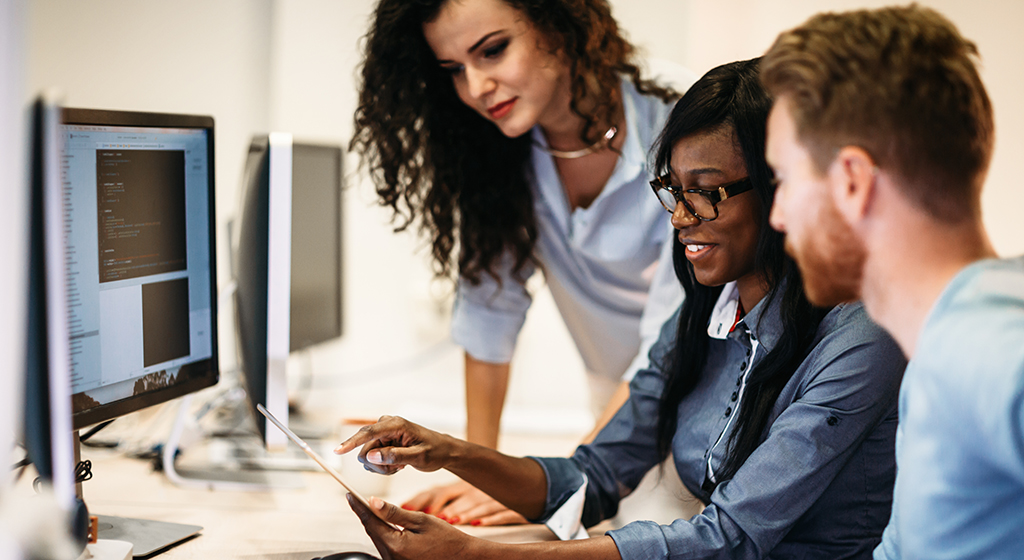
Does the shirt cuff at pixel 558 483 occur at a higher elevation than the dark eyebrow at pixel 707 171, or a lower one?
lower

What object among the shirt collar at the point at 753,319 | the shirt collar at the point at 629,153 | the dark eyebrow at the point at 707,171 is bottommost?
the shirt collar at the point at 753,319

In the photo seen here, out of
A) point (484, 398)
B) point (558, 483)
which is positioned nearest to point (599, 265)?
Answer: point (484, 398)

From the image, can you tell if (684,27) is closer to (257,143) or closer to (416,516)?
(257,143)

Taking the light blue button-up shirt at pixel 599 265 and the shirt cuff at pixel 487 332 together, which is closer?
the light blue button-up shirt at pixel 599 265

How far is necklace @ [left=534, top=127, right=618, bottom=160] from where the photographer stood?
1.48 metres

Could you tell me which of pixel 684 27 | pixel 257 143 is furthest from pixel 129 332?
pixel 684 27

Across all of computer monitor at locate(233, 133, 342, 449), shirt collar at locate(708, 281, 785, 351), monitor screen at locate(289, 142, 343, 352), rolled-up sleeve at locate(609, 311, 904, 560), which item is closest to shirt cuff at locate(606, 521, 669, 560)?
rolled-up sleeve at locate(609, 311, 904, 560)

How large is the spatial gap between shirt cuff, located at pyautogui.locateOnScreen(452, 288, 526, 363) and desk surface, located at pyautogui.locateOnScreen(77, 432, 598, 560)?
28cm

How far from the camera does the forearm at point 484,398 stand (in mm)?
1548

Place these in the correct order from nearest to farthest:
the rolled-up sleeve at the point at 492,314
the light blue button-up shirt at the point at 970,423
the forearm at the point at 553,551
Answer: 1. the light blue button-up shirt at the point at 970,423
2. the forearm at the point at 553,551
3. the rolled-up sleeve at the point at 492,314

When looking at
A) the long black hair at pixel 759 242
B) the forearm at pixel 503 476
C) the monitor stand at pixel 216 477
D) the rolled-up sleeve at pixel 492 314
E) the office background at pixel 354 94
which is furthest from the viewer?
the office background at pixel 354 94

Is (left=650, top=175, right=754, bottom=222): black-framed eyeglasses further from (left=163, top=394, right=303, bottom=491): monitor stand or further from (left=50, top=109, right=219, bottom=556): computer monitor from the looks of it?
(left=163, top=394, right=303, bottom=491): monitor stand

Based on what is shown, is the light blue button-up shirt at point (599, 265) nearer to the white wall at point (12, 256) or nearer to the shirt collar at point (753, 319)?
the shirt collar at point (753, 319)

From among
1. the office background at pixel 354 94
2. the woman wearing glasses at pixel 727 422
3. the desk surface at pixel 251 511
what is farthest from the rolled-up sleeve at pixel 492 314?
the woman wearing glasses at pixel 727 422
